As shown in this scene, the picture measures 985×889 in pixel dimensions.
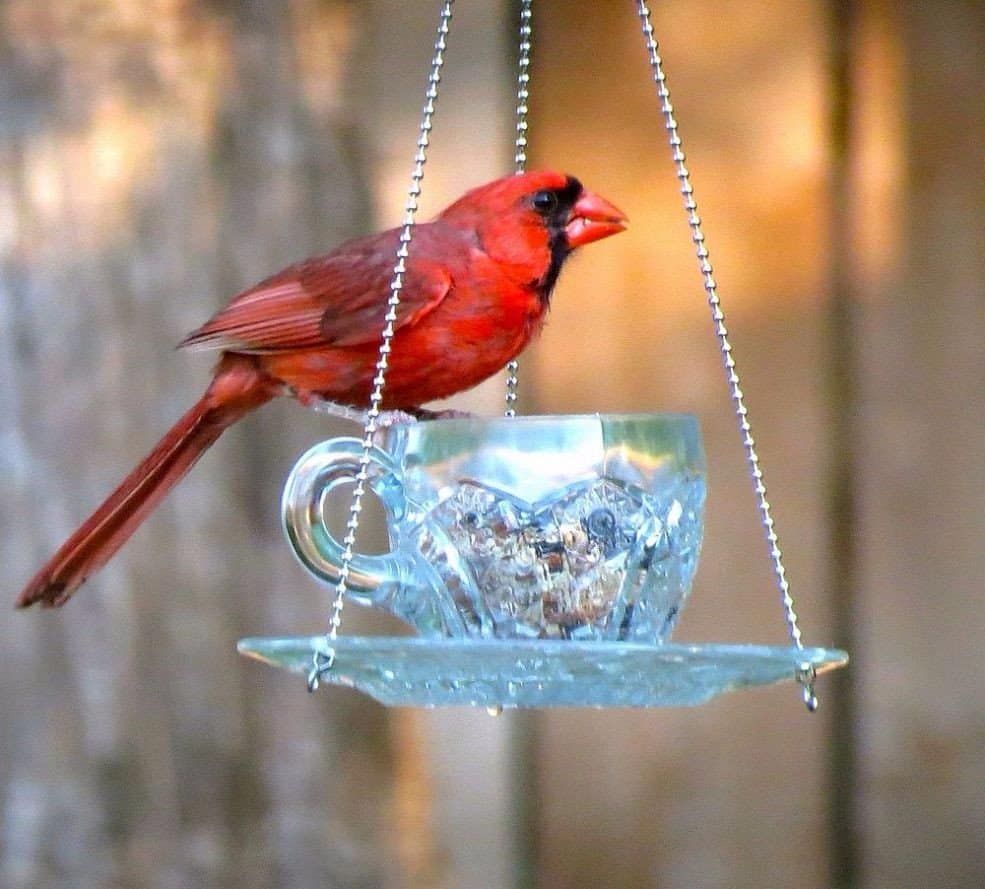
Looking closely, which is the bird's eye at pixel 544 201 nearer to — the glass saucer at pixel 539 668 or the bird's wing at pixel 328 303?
the bird's wing at pixel 328 303

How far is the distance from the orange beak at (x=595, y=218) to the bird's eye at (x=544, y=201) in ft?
0.08

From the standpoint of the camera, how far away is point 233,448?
2.48 metres

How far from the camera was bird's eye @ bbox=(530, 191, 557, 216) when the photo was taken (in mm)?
2230

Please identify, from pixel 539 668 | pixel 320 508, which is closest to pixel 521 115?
pixel 320 508

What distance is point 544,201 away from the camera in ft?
7.35

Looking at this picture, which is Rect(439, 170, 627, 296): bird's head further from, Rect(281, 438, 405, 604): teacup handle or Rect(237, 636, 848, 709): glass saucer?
Rect(237, 636, 848, 709): glass saucer

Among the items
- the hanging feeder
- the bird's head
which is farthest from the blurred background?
the hanging feeder

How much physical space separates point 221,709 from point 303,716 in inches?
4.2

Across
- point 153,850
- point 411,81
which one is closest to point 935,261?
point 411,81

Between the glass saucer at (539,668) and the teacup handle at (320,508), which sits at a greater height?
the teacup handle at (320,508)

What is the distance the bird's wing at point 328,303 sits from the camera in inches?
87.8

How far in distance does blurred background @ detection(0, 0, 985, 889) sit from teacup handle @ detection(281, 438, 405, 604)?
21.6 inches

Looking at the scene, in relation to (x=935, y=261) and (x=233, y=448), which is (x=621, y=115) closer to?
(x=935, y=261)

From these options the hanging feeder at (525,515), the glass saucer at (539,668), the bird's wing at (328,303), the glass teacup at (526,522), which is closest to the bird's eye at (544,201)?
the bird's wing at (328,303)
